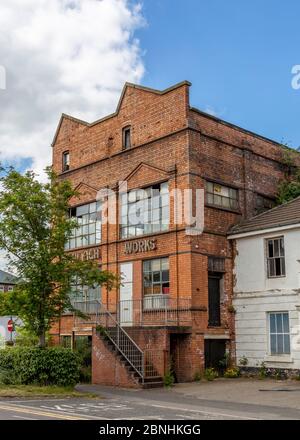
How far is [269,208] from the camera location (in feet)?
95.7

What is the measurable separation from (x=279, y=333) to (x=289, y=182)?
9.45 m

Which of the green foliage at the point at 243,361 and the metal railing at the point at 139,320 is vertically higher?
the metal railing at the point at 139,320

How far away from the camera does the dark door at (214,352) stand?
2458cm

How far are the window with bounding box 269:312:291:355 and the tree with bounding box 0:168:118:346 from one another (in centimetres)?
765

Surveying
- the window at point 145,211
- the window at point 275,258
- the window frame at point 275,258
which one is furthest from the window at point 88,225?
the window at point 275,258

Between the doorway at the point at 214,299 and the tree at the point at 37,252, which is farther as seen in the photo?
the doorway at the point at 214,299

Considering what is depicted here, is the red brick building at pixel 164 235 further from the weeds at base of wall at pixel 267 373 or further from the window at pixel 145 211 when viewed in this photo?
the weeds at base of wall at pixel 267 373

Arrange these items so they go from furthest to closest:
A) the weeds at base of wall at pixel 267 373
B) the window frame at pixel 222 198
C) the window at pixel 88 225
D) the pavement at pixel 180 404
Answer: the window at pixel 88 225
the window frame at pixel 222 198
the weeds at base of wall at pixel 267 373
the pavement at pixel 180 404

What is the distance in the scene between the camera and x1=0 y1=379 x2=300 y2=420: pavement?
13.4 meters

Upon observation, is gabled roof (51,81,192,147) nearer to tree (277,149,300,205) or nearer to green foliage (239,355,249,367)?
tree (277,149,300,205)

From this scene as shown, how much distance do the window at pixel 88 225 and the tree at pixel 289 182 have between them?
923 cm
